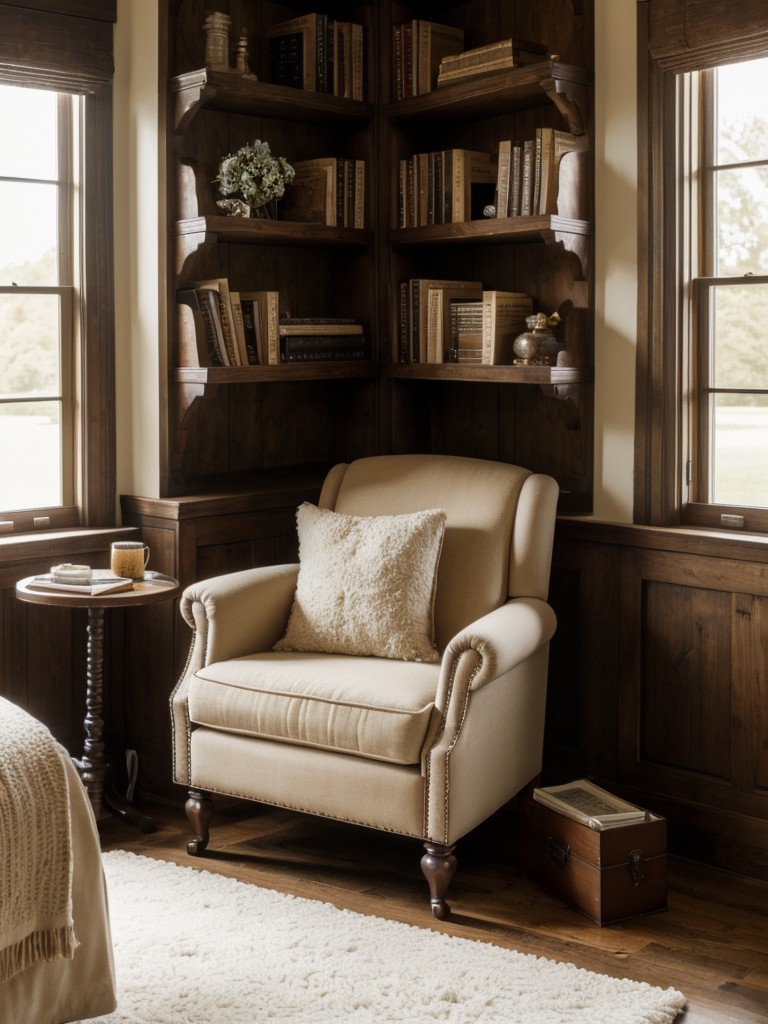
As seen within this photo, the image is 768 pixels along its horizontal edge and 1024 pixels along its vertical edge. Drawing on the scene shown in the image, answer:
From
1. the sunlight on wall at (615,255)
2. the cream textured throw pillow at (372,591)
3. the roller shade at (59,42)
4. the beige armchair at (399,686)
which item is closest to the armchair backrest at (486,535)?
the beige armchair at (399,686)

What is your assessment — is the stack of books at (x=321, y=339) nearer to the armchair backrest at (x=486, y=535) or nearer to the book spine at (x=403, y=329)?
the book spine at (x=403, y=329)

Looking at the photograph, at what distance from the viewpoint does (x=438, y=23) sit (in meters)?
4.12

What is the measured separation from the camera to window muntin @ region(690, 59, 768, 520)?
134 inches

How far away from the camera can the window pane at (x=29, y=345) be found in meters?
3.71

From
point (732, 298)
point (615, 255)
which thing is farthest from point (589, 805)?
A: point (615, 255)

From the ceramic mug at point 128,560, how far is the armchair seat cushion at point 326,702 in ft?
1.21

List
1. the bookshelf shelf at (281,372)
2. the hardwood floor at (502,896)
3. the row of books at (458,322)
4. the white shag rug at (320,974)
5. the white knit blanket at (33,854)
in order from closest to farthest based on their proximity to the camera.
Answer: the white knit blanket at (33,854)
the white shag rug at (320,974)
the hardwood floor at (502,896)
the bookshelf shelf at (281,372)
the row of books at (458,322)

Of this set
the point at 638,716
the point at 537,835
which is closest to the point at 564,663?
the point at 638,716

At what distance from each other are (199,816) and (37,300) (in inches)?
63.3

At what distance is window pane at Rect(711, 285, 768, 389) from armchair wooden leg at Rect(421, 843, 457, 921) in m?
1.51

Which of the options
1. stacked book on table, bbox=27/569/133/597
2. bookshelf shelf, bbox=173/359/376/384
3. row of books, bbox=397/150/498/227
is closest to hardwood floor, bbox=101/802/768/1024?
stacked book on table, bbox=27/569/133/597

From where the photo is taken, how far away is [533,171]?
370cm

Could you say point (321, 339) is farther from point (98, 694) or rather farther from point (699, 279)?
point (98, 694)

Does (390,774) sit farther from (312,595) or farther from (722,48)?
(722,48)
